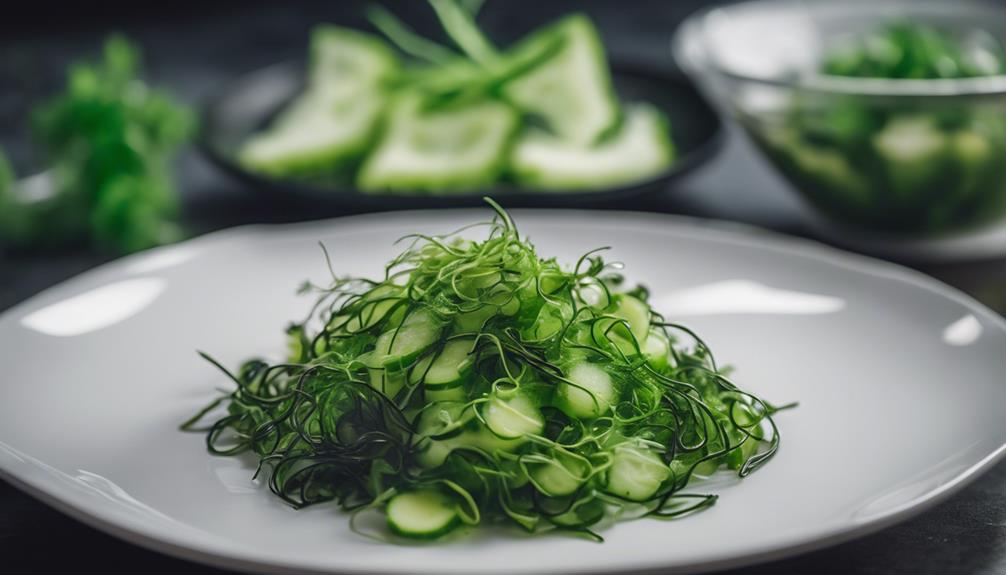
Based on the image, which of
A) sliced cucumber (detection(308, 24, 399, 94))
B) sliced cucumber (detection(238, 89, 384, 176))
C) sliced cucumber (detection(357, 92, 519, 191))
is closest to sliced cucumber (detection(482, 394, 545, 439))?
sliced cucumber (detection(357, 92, 519, 191))

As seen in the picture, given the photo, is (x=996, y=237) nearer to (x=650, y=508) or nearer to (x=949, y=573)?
(x=949, y=573)

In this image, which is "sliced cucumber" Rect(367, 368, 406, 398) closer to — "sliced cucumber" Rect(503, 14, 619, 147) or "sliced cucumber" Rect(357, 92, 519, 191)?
"sliced cucumber" Rect(357, 92, 519, 191)

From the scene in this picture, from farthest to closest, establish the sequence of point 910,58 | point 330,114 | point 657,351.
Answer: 1. point 330,114
2. point 910,58
3. point 657,351

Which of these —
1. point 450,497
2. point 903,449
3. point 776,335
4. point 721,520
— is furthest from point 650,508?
point 776,335

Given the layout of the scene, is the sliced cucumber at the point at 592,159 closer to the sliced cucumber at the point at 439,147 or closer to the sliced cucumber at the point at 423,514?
the sliced cucumber at the point at 439,147

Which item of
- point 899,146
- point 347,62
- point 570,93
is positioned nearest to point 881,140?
point 899,146

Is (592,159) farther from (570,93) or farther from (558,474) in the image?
(558,474)
